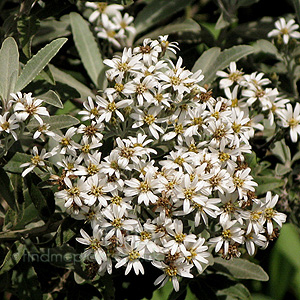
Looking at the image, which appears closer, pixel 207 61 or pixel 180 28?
pixel 207 61

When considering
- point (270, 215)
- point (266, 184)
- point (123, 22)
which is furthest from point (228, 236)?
point (123, 22)

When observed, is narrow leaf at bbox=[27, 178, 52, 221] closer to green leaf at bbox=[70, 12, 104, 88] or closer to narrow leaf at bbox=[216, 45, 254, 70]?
green leaf at bbox=[70, 12, 104, 88]

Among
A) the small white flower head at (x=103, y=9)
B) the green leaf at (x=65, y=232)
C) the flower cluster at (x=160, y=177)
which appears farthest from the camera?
the small white flower head at (x=103, y=9)

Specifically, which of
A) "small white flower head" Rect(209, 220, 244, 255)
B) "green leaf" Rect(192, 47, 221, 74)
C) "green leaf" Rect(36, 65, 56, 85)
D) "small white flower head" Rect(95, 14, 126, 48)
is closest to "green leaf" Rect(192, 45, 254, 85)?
"green leaf" Rect(192, 47, 221, 74)

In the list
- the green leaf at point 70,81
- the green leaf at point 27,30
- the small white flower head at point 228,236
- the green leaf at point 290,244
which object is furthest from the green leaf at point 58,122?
the green leaf at point 290,244

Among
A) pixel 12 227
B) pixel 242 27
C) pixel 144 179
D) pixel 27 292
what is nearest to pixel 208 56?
pixel 242 27

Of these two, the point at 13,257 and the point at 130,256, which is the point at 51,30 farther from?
the point at 130,256

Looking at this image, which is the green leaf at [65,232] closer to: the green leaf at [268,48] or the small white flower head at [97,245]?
the small white flower head at [97,245]
